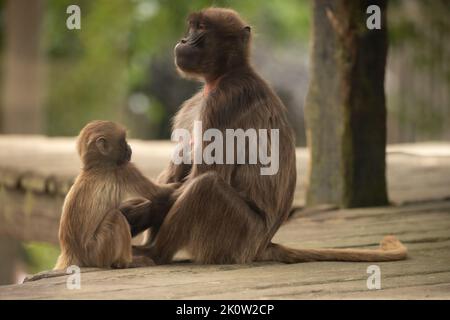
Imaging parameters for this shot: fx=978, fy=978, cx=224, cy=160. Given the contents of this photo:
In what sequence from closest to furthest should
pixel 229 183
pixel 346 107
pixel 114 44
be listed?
pixel 229 183 → pixel 346 107 → pixel 114 44

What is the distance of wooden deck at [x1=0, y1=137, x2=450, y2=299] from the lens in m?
4.42

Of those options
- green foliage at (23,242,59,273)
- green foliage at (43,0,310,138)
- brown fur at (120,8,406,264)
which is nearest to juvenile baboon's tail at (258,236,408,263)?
brown fur at (120,8,406,264)

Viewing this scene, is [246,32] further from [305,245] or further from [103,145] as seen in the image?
[305,245]

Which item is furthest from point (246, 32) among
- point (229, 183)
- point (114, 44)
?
point (114, 44)

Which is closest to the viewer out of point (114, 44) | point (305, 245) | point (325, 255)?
point (325, 255)

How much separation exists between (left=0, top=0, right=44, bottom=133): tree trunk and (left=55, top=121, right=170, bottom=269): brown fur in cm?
1128

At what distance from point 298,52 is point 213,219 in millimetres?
17544

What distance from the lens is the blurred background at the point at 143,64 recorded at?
13.7m

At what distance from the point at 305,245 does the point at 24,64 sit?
1096 cm

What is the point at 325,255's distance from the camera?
5355mm

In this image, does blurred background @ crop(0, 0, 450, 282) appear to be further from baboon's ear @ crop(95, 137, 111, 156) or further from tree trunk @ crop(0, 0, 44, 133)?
baboon's ear @ crop(95, 137, 111, 156)

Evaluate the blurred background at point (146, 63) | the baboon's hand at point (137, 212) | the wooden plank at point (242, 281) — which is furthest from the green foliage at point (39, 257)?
the wooden plank at point (242, 281)

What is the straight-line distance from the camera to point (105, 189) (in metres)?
5.00

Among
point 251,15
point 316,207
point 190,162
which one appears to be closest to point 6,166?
point 316,207
